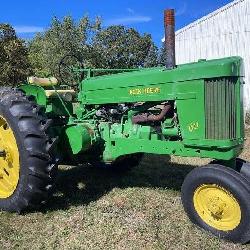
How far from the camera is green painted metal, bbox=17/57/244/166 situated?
15.0 feet

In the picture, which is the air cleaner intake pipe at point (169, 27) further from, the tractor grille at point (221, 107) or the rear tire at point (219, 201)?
the rear tire at point (219, 201)

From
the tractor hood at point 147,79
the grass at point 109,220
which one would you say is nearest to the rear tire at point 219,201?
the grass at point 109,220

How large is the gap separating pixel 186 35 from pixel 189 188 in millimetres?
11900

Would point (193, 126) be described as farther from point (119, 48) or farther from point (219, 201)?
point (119, 48)

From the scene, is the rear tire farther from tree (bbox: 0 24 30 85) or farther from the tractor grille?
tree (bbox: 0 24 30 85)

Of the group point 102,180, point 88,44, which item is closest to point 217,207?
point 102,180

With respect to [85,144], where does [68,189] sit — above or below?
below

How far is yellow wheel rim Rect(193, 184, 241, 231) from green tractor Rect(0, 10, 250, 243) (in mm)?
10

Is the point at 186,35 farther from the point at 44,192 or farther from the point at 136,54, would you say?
the point at 136,54

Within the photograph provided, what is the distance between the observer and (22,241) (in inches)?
174

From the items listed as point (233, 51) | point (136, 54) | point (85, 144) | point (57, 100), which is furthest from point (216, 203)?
point (136, 54)

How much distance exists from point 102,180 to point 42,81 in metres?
1.69

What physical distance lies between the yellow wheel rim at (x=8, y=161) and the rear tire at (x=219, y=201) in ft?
6.67

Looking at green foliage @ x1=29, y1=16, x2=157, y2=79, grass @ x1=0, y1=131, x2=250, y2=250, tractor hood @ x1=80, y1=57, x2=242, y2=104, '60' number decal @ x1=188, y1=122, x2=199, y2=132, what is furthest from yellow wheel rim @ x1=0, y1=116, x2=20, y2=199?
green foliage @ x1=29, y1=16, x2=157, y2=79
